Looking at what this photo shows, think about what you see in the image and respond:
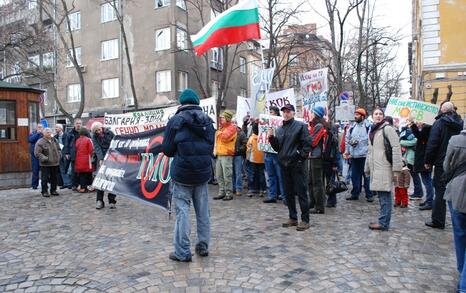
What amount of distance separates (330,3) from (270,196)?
13.3 m

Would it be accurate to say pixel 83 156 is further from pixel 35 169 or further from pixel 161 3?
pixel 161 3

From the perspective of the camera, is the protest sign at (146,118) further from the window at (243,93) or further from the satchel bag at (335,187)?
the window at (243,93)

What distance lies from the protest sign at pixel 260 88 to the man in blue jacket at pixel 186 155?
16.3 ft

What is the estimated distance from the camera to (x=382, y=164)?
21.6ft

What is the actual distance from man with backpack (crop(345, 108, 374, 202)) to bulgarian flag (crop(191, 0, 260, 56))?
9.69ft

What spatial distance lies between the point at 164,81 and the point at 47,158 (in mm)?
21641

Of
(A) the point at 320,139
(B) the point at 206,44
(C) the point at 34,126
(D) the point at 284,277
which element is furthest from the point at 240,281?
(C) the point at 34,126

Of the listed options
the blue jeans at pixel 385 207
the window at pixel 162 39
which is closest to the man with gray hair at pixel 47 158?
the blue jeans at pixel 385 207

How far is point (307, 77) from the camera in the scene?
1040 cm

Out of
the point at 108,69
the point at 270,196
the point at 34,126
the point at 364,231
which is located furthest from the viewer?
the point at 108,69

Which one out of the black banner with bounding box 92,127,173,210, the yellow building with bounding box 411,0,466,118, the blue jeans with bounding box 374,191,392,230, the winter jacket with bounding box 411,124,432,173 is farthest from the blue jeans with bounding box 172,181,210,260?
the yellow building with bounding box 411,0,466,118

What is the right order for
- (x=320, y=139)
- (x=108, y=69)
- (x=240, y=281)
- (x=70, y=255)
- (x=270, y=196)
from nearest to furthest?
(x=240, y=281) < (x=70, y=255) < (x=320, y=139) < (x=270, y=196) < (x=108, y=69)

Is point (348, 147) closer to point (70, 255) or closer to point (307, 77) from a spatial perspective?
point (307, 77)

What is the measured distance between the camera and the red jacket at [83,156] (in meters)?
10.8
